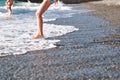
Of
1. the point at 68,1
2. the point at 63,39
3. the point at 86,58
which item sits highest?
the point at 86,58

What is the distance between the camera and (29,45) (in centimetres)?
739

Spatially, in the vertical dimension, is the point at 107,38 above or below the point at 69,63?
below

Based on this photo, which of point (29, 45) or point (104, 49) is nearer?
point (104, 49)

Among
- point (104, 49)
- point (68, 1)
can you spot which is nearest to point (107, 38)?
point (104, 49)

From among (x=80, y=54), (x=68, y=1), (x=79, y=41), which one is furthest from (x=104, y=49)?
(x=68, y=1)

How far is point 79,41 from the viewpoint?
26.2 feet

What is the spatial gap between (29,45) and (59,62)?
1830mm

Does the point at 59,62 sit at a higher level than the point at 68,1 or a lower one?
higher

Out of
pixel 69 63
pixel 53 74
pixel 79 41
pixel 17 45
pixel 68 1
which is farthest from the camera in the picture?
pixel 68 1

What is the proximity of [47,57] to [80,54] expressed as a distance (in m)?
0.63

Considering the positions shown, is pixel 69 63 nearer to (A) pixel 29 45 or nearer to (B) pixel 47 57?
(B) pixel 47 57

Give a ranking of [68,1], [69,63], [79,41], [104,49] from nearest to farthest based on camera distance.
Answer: [69,63]
[104,49]
[79,41]
[68,1]

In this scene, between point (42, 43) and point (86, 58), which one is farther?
point (42, 43)

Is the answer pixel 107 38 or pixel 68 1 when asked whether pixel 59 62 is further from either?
pixel 68 1
